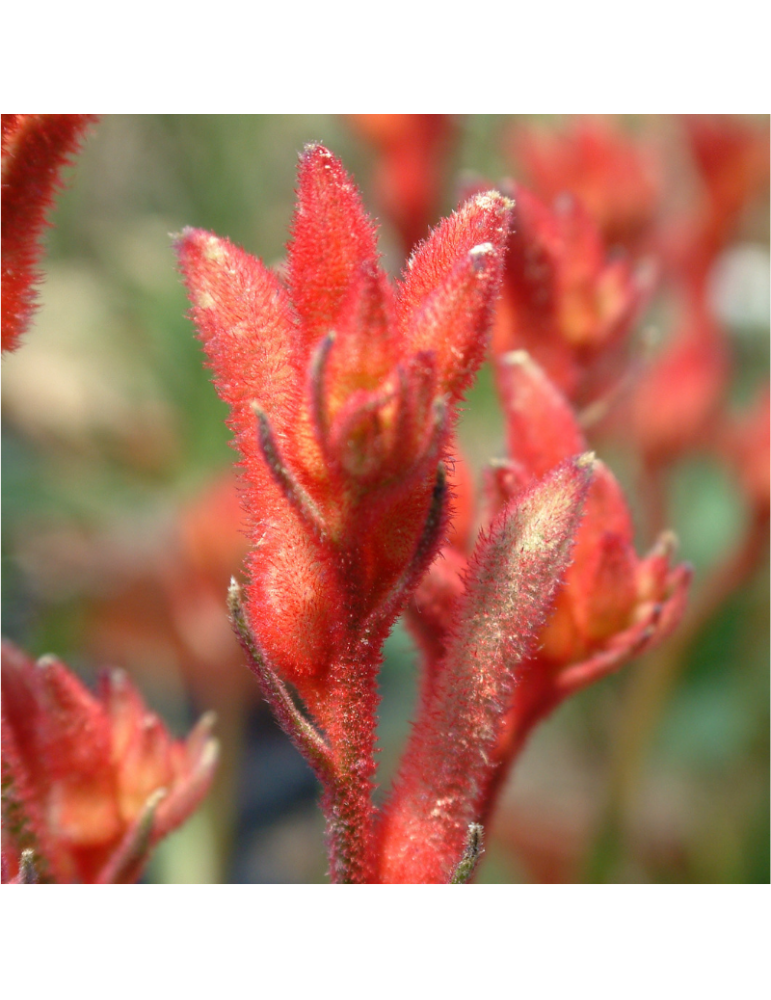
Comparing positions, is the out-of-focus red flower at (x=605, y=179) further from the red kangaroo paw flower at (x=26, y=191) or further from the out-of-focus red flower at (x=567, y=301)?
the red kangaroo paw flower at (x=26, y=191)

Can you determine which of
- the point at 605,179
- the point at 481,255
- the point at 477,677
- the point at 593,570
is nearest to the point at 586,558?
the point at 593,570

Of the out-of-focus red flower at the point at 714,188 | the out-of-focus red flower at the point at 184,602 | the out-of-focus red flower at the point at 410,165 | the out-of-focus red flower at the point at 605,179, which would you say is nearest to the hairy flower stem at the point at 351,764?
the out-of-focus red flower at the point at 184,602

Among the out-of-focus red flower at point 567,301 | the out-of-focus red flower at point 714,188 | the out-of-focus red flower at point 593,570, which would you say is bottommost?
the out-of-focus red flower at point 593,570

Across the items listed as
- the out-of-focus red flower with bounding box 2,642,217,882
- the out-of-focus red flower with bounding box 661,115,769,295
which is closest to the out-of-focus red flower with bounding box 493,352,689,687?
the out-of-focus red flower with bounding box 2,642,217,882

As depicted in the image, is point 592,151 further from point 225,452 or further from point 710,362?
Result: point 225,452

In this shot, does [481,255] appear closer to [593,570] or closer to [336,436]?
[336,436]

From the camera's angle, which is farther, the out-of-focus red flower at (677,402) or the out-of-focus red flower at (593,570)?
the out-of-focus red flower at (677,402)
